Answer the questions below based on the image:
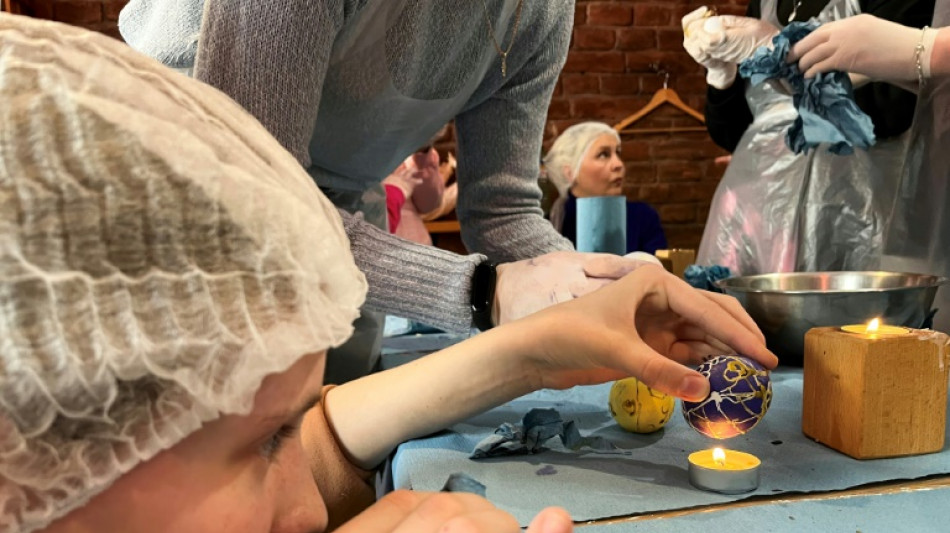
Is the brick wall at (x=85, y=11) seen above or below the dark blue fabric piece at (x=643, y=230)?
above

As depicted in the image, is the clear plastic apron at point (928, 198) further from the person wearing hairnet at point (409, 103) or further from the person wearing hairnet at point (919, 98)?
the person wearing hairnet at point (409, 103)

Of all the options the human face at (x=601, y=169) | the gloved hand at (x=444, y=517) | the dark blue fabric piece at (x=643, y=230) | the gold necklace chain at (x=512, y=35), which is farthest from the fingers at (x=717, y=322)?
the human face at (x=601, y=169)

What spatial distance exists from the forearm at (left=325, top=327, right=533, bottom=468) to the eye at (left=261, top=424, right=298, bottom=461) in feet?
1.24

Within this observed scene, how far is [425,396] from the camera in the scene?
857 mm

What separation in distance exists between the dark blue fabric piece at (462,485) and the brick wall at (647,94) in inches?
119

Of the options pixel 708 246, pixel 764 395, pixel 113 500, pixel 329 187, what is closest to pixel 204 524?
pixel 113 500

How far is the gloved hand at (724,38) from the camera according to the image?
1761mm

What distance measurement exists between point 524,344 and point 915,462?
40 cm

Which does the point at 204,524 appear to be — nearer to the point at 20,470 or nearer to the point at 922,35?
the point at 20,470

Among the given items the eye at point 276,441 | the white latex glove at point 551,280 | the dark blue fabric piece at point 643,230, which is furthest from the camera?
the dark blue fabric piece at point 643,230

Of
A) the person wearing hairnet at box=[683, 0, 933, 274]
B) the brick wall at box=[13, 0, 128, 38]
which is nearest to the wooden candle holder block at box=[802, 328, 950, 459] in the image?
the person wearing hairnet at box=[683, 0, 933, 274]

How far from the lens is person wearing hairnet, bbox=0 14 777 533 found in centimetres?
34

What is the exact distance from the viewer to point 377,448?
2.82ft

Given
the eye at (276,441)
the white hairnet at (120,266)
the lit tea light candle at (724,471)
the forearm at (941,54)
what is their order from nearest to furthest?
the white hairnet at (120,266)
the eye at (276,441)
the lit tea light candle at (724,471)
the forearm at (941,54)
